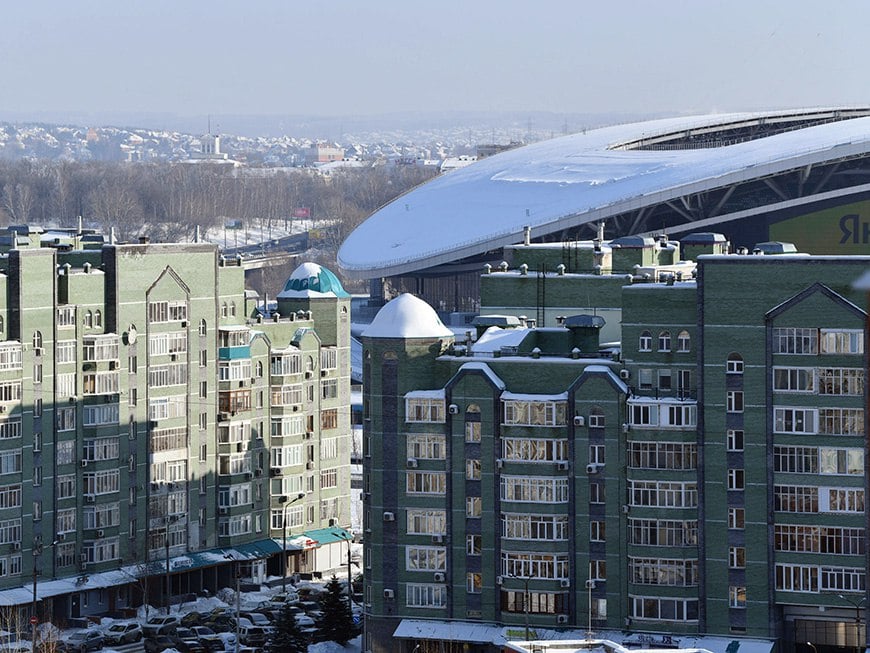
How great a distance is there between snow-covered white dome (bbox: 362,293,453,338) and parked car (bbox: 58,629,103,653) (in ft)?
49.6

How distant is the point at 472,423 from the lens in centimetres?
8469

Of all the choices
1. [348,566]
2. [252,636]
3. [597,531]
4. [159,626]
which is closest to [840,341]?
[597,531]

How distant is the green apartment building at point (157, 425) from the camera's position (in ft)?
309

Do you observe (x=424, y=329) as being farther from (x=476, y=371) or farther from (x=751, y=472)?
(x=751, y=472)

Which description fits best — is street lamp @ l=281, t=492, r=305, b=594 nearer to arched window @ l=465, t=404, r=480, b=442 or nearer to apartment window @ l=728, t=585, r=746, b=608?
arched window @ l=465, t=404, r=480, b=442

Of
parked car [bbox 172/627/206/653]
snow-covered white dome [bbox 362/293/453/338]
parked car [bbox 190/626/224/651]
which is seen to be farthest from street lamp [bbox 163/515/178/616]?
snow-covered white dome [bbox 362/293/453/338]

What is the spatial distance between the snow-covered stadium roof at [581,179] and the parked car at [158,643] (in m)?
72.0

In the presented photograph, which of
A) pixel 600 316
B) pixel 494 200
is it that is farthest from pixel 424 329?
pixel 494 200

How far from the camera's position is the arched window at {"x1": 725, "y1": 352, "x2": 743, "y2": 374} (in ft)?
267

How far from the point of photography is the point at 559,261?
9700 centimetres

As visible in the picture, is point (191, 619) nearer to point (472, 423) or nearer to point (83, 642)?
point (83, 642)

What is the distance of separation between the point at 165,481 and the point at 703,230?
6451 centimetres

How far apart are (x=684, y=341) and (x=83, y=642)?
80.8 feet

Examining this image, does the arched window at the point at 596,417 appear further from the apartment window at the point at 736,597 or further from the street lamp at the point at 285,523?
the street lamp at the point at 285,523
